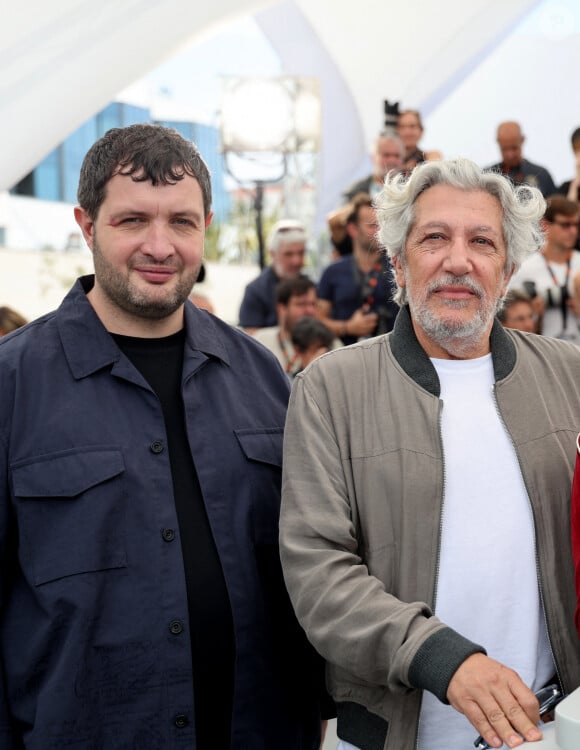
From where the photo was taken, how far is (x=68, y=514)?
7.09ft

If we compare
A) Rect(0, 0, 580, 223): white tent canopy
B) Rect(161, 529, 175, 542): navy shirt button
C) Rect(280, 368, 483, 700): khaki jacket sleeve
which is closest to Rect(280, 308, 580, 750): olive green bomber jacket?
Rect(280, 368, 483, 700): khaki jacket sleeve

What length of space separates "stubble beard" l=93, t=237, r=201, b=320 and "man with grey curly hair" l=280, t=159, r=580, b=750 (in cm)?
34

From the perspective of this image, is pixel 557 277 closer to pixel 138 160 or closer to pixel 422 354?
pixel 422 354

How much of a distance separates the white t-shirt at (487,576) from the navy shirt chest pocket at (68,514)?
0.66 meters

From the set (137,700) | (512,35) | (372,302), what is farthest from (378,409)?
(512,35)

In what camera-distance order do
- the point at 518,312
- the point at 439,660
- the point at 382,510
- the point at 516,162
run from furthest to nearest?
the point at 516,162 → the point at 518,312 → the point at 382,510 → the point at 439,660

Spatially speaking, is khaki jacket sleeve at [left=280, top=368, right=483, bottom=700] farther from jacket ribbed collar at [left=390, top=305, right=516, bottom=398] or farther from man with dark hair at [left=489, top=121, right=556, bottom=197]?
man with dark hair at [left=489, top=121, right=556, bottom=197]

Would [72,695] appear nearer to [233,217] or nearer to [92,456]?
[92,456]

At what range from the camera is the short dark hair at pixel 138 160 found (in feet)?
7.37

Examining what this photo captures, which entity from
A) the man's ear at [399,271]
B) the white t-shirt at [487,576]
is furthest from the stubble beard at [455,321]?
the white t-shirt at [487,576]

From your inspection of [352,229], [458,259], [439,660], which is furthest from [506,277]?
[352,229]

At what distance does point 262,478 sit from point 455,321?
0.57 metres

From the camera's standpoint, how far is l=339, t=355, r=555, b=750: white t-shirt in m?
1.99

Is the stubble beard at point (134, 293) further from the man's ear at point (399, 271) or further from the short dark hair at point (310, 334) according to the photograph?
the short dark hair at point (310, 334)
